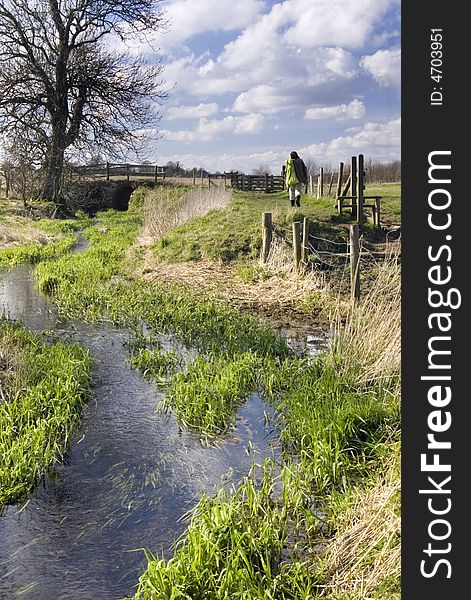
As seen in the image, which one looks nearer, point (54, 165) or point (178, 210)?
point (178, 210)

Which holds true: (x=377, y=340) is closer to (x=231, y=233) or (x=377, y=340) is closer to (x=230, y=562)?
(x=230, y=562)

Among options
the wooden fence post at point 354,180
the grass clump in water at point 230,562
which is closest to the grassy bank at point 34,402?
the grass clump in water at point 230,562

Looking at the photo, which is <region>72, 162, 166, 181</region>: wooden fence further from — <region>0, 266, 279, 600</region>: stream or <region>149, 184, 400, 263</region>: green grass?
<region>0, 266, 279, 600</region>: stream

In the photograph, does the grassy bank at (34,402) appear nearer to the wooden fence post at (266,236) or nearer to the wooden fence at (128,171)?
the wooden fence post at (266,236)

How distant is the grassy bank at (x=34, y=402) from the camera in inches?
213

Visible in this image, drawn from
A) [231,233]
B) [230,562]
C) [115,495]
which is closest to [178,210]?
[231,233]

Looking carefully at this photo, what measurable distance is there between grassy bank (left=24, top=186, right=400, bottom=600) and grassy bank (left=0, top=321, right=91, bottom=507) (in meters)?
1.03

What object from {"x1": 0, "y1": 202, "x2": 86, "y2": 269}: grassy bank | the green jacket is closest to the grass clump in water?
{"x1": 0, "y1": 202, "x2": 86, "y2": 269}: grassy bank

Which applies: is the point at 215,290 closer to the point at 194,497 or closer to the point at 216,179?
the point at 194,497

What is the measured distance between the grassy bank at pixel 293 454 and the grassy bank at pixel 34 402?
1.03 m

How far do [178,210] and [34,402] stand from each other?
15.4 m

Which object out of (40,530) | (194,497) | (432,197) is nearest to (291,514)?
(194,497)

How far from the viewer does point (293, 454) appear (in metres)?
5.81

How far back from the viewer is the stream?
4176 millimetres
